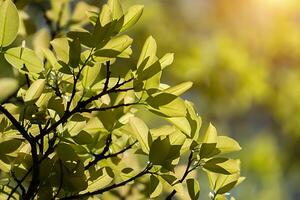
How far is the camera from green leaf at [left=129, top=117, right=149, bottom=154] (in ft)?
2.26

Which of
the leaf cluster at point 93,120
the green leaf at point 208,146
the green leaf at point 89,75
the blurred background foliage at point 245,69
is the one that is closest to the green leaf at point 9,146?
the leaf cluster at point 93,120

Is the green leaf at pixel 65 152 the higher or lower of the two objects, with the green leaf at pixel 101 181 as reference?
higher

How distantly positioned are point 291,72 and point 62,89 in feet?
8.58

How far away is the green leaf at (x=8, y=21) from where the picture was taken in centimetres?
61

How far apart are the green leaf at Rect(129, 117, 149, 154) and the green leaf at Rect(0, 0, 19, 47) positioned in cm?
16

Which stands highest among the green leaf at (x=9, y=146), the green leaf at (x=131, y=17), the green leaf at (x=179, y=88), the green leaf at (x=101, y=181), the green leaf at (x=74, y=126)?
the green leaf at (x=131, y=17)

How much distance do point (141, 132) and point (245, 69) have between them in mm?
→ 2140

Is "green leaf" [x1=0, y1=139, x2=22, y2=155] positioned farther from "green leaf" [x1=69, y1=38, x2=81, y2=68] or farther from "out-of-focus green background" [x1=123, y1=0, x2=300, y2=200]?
"out-of-focus green background" [x1=123, y1=0, x2=300, y2=200]

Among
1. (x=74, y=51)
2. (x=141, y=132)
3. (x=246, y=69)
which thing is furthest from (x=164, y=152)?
(x=246, y=69)

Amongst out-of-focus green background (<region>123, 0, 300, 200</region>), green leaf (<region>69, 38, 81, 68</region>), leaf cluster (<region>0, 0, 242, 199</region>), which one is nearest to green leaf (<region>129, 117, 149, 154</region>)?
leaf cluster (<region>0, 0, 242, 199</region>)

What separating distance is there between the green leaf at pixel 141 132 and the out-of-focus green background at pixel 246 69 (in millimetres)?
1649

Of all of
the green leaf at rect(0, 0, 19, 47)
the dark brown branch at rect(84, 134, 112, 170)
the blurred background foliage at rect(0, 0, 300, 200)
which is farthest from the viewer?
the blurred background foliage at rect(0, 0, 300, 200)

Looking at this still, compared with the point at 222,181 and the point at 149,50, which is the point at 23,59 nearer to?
the point at 149,50

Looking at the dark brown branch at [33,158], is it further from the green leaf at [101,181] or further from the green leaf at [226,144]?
the green leaf at [226,144]
